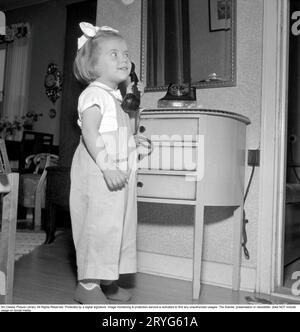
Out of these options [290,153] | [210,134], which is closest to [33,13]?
[290,153]

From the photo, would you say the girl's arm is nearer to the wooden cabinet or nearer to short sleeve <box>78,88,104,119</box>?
short sleeve <box>78,88,104,119</box>

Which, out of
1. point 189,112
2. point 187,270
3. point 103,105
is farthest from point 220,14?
point 187,270

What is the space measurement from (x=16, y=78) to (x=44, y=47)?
705 mm

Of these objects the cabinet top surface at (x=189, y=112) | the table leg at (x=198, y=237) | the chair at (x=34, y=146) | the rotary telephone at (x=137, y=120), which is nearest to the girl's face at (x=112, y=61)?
the rotary telephone at (x=137, y=120)

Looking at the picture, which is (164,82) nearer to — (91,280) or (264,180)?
(264,180)

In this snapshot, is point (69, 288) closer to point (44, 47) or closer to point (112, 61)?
point (112, 61)

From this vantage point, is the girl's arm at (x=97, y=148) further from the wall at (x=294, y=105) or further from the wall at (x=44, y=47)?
the wall at (x=44, y=47)

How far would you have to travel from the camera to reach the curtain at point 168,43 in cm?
215

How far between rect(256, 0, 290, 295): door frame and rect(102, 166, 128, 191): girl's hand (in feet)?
2.49

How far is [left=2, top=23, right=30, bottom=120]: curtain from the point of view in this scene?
20.9ft

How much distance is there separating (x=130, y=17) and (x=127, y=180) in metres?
1.18

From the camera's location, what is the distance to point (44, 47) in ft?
20.5

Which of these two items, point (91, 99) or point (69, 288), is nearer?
point (91, 99)

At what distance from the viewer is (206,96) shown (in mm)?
2070
